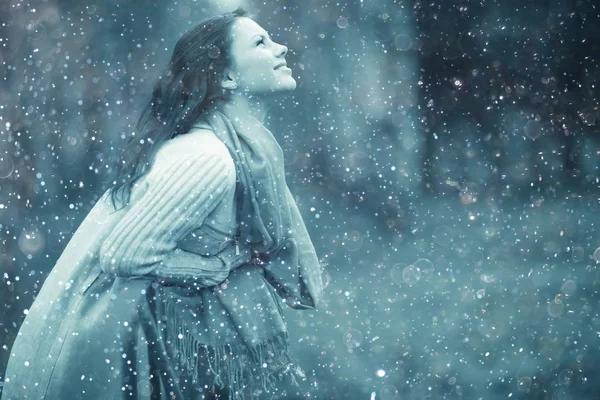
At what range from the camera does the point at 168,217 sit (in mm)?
841

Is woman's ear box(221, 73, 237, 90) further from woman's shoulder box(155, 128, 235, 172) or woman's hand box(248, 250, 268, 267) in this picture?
woman's hand box(248, 250, 268, 267)

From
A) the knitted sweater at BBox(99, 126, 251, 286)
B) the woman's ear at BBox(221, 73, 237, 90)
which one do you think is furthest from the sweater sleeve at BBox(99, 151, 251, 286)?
the woman's ear at BBox(221, 73, 237, 90)

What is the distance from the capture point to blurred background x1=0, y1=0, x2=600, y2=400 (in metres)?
1.01

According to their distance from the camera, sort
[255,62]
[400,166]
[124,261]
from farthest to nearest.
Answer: [400,166]
[255,62]
[124,261]

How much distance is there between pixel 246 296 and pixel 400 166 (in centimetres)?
37

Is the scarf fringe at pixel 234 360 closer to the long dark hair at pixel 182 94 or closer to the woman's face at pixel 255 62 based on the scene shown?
the long dark hair at pixel 182 94

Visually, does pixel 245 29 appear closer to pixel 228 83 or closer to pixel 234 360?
pixel 228 83

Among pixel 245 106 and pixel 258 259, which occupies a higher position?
pixel 245 106

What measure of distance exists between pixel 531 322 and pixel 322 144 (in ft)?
1.76

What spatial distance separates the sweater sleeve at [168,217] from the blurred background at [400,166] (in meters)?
0.17

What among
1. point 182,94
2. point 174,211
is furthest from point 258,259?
point 182,94

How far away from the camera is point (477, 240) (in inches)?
46.2

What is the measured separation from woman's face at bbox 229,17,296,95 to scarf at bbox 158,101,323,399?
51 mm

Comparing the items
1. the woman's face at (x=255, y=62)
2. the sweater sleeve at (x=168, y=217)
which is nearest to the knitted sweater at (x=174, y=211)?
the sweater sleeve at (x=168, y=217)
